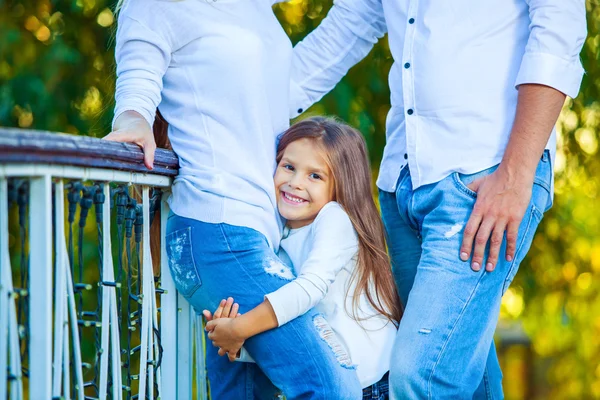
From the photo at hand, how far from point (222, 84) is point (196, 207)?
29 cm

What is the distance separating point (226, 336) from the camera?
1873 millimetres

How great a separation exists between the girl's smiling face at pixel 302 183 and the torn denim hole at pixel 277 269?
0.60ft

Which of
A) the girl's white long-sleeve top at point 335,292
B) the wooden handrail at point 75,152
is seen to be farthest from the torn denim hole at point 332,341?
Answer: the wooden handrail at point 75,152

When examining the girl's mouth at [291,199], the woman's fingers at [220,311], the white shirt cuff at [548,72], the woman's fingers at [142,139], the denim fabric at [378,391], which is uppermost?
the white shirt cuff at [548,72]

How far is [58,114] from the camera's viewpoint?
3828mm

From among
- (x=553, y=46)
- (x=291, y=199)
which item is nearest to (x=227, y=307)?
(x=291, y=199)

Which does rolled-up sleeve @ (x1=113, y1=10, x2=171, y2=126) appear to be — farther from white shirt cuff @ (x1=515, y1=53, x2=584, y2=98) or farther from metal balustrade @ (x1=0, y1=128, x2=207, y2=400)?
white shirt cuff @ (x1=515, y1=53, x2=584, y2=98)

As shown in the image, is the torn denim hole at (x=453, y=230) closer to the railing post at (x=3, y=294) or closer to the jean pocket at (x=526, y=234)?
the jean pocket at (x=526, y=234)

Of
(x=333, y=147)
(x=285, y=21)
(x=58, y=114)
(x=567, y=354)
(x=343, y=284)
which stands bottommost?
(x=567, y=354)

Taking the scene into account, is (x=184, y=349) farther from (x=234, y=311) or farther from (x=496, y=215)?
(x=496, y=215)

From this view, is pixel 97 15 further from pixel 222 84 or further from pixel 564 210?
pixel 564 210

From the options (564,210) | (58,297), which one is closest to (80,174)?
(58,297)

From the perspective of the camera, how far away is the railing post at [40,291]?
147 centimetres

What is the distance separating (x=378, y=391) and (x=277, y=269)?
39cm
